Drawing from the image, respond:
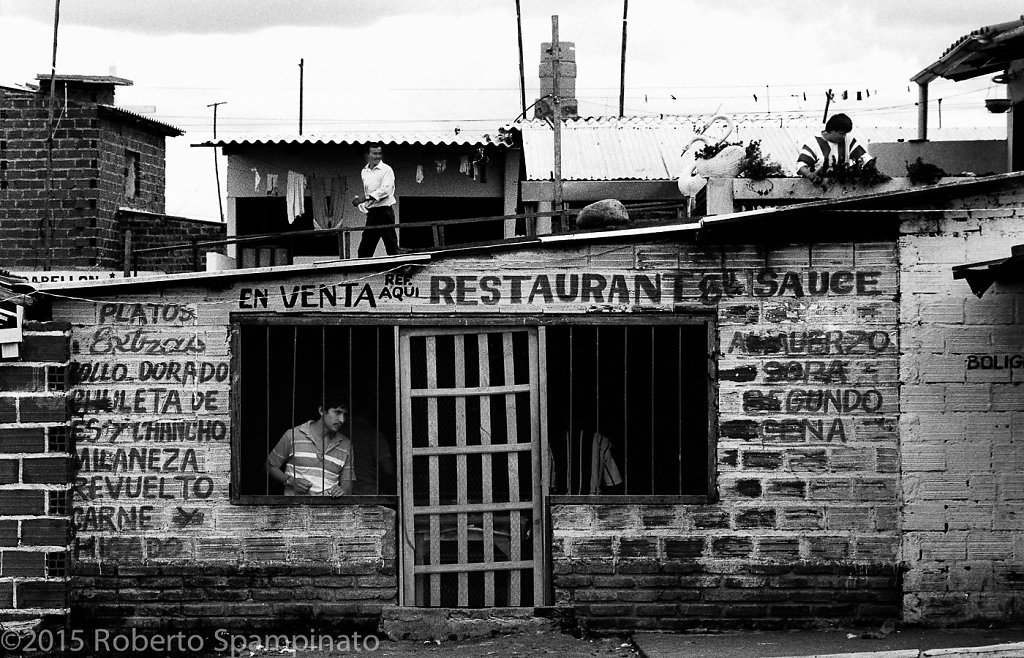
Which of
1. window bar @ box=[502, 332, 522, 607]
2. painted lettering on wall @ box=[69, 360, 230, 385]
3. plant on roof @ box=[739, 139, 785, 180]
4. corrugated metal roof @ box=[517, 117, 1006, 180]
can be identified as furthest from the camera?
corrugated metal roof @ box=[517, 117, 1006, 180]

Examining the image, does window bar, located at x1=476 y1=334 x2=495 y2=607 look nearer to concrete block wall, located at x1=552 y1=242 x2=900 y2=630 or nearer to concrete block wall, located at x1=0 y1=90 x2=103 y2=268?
concrete block wall, located at x1=552 y1=242 x2=900 y2=630

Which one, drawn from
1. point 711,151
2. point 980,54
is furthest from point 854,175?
point 980,54

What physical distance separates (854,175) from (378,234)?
5.10m

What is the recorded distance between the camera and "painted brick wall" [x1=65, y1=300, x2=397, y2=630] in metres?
7.93

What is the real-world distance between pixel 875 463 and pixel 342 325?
3.46 meters

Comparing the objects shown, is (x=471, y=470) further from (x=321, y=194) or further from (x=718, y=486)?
(x=321, y=194)

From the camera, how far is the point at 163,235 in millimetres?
20016

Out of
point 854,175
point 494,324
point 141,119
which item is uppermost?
point 141,119

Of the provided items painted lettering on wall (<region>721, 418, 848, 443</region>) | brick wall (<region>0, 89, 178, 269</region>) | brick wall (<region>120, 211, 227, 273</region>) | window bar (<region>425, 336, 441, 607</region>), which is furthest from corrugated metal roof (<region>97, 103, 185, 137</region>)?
painted lettering on wall (<region>721, 418, 848, 443</region>)

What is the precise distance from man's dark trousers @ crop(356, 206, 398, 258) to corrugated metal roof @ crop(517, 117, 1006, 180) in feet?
4.95

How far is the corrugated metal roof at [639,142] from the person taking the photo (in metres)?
13.3

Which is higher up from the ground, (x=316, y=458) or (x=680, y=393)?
(x=680, y=393)

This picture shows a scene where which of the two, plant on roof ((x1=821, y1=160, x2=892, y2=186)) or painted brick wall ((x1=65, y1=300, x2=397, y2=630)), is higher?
plant on roof ((x1=821, y1=160, x2=892, y2=186))

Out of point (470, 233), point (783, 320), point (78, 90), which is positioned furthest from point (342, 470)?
point (78, 90)
